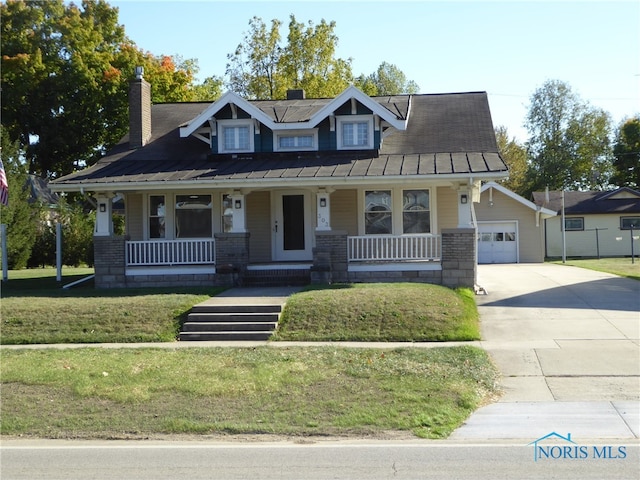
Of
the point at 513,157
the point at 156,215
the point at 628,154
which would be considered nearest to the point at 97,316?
the point at 156,215

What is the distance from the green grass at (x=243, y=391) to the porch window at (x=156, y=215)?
29.6 ft

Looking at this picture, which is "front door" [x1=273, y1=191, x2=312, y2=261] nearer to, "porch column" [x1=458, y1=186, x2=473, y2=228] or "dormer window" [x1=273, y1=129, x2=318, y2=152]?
"dormer window" [x1=273, y1=129, x2=318, y2=152]

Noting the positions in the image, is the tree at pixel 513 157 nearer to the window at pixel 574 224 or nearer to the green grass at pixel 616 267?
the window at pixel 574 224

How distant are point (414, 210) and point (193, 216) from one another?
257 inches

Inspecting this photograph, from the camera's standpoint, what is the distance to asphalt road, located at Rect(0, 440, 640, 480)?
651cm

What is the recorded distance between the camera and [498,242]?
38.0 metres

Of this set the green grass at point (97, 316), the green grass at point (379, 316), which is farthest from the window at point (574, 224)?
the green grass at point (97, 316)

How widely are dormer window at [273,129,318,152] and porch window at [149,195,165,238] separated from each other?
12.5 ft

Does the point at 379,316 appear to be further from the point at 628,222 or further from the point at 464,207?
the point at 628,222

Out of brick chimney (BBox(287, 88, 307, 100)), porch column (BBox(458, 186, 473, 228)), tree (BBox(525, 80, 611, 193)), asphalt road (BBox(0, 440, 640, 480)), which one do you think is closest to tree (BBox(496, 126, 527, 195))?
tree (BBox(525, 80, 611, 193))

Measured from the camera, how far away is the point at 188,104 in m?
25.8

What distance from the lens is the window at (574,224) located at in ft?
156

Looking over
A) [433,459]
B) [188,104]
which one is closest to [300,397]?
[433,459]

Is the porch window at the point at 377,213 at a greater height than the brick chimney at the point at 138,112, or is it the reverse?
the brick chimney at the point at 138,112
